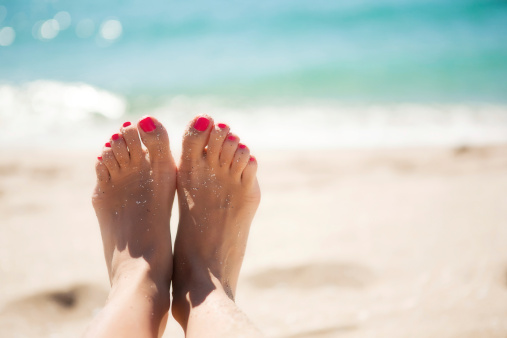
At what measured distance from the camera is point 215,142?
177 centimetres

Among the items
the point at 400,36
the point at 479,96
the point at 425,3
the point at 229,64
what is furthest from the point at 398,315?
the point at 425,3

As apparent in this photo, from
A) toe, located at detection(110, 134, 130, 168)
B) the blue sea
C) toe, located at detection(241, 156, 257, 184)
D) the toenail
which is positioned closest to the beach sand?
toe, located at detection(241, 156, 257, 184)

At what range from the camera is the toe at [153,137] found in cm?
171

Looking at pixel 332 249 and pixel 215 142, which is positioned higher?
pixel 215 142

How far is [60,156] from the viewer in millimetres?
2924

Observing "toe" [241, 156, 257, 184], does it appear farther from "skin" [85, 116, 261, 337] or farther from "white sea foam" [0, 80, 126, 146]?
"white sea foam" [0, 80, 126, 146]

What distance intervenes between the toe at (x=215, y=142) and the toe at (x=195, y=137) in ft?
0.08

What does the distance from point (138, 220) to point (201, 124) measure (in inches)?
16.7

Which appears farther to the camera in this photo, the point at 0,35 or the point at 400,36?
the point at 0,35

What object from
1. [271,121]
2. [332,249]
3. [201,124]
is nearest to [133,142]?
[201,124]

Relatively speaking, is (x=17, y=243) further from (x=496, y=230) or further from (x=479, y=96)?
(x=479, y=96)

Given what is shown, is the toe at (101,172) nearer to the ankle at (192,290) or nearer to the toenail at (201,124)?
the toenail at (201,124)

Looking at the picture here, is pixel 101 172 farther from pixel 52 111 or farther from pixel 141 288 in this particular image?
pixel 52 111

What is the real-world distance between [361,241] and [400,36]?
19.7ft
